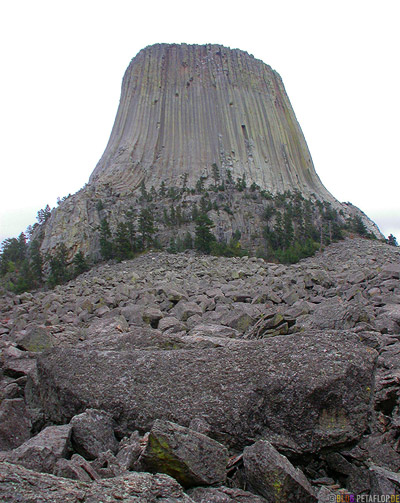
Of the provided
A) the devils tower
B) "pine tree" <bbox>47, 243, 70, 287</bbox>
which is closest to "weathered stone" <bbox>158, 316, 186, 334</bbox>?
"pine tree" <bbox>47, 243, 70, 287</bbox>

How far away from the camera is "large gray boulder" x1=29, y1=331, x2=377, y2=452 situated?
2580 millimetres

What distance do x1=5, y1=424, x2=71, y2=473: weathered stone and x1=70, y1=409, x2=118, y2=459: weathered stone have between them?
0.08 meters

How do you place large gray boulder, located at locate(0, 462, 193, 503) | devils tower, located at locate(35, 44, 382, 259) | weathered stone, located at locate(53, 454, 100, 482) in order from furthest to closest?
devils tower, located at locate(35, 44, 382, 259)
weathered stone, located at locate(53, 454, 100, 482)
large gray boulder, located at locate(0, 462, 193, 503)

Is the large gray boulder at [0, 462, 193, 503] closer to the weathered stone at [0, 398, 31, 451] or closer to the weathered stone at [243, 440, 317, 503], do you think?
the weathered stone at [243, 440, 317, 503]

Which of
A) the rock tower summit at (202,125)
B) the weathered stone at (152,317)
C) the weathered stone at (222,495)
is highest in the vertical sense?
the rock tower summit at (202,125)

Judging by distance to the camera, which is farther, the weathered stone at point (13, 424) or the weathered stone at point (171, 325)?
the weathered stone at point (171, 325)

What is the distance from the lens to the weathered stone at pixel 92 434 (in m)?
2.60

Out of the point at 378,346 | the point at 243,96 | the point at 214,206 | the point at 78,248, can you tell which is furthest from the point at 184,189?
the point at 378,346

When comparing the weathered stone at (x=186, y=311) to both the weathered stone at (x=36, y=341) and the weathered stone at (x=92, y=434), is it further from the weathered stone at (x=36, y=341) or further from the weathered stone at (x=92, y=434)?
the weathered stone at (x=92, y=434)

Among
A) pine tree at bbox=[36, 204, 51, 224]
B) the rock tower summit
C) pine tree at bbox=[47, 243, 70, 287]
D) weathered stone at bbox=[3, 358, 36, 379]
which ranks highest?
the rock tower summit

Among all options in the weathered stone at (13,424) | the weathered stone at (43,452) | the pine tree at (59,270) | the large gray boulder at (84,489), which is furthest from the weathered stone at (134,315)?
the pine tree at (59,270)

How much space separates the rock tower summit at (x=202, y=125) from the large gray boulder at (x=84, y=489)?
4066cm

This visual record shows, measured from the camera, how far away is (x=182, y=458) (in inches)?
85.5

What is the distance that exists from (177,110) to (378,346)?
47.3m
